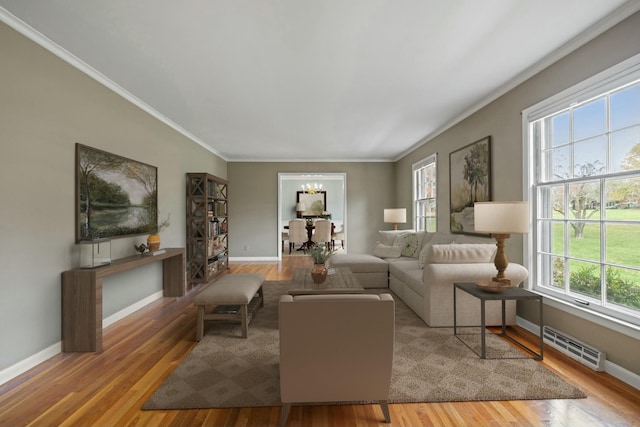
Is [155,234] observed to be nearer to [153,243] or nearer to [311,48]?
[153,243]

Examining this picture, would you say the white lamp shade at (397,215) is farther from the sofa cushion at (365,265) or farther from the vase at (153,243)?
the vase at (153,243)

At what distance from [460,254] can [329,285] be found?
1.40 meters

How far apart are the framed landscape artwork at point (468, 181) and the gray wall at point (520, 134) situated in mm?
113

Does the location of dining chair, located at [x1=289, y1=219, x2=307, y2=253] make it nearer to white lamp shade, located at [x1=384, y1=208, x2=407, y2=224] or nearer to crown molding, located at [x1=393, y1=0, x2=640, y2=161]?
white lamp shade, located at [x1=384, y1=208, x2=407, y2=224]

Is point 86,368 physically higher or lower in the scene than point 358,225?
lower

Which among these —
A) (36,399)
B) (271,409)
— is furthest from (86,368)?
(271,409)

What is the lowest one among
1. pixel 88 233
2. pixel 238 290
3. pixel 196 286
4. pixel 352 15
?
pixel 196 286

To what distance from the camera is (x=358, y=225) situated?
8.16 meters

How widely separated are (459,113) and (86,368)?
16.7ft

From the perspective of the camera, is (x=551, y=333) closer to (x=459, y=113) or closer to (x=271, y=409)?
(x=271, y=409)

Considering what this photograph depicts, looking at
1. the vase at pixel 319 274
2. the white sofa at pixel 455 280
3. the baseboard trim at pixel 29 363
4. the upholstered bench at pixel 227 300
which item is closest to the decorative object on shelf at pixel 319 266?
the vase at pixel 319 274

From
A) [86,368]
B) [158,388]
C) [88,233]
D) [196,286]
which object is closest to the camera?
[158,388]

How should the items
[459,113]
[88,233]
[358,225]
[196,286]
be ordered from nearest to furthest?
1. [88,233]
2. [459,113]
3. [196,286]
4. [358,225]

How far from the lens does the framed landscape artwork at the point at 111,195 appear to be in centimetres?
297
